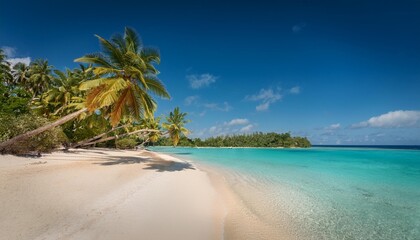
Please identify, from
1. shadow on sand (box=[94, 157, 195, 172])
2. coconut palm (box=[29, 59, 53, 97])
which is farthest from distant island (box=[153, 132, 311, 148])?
shadow on sand (box=[94, 157, 195, 172])

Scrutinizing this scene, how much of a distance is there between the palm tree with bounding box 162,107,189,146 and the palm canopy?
23.5 meters

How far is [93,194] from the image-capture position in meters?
6.24

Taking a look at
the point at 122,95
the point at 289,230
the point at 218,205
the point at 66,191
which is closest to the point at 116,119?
the point at 122,95

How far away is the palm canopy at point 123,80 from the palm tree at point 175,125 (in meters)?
23.5

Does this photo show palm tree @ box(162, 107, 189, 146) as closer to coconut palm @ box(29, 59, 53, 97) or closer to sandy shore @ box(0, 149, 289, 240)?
coconut palm @ box(29, 59, 53, 97)

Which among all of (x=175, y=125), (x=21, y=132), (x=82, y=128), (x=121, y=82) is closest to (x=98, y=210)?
(x=121, y=82)

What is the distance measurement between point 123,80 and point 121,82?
0.75 feet

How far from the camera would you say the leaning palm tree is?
1143cm

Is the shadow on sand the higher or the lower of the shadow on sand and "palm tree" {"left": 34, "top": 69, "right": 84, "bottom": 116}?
the lower

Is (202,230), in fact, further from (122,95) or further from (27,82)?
(27,82)

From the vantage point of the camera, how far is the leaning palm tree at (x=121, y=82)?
37.5 feet

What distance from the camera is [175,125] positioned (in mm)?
37344

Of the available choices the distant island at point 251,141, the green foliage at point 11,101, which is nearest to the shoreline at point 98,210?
the green foliage at point 11,101

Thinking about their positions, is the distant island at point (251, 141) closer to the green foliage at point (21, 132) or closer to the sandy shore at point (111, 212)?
the green foliage at point (21, 132)
